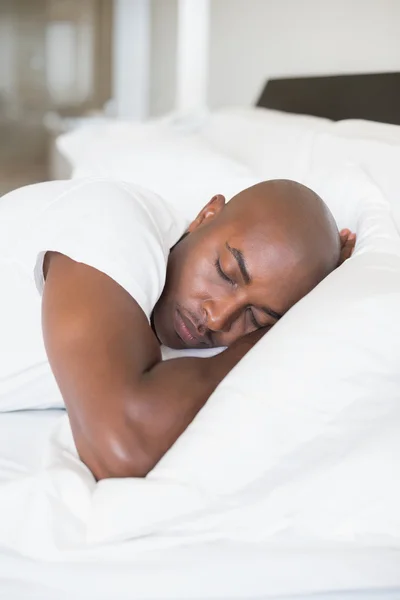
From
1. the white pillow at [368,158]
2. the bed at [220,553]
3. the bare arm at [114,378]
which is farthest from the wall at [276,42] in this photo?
the bare arm at [114,378]

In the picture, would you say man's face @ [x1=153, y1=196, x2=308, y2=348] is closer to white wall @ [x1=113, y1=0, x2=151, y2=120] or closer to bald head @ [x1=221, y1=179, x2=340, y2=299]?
bald head @ [x1=221, y1=179, x2=340, y2=299]

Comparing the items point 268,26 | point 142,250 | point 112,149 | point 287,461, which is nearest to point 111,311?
point 142,250

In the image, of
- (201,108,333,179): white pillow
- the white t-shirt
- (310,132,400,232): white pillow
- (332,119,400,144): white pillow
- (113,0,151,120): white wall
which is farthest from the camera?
(113,0,151,120): white wall

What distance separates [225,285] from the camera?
1.00 m

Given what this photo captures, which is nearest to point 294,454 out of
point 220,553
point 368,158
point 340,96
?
point 220,553

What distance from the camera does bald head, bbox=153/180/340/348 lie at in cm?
99

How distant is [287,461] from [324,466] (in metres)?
0.04

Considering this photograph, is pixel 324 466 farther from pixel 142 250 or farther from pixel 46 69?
pixel 46 69

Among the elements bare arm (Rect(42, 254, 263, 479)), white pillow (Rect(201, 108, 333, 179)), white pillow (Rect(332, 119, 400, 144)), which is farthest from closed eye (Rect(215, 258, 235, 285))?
white pillow (Rect(201, 108, 333, 179))

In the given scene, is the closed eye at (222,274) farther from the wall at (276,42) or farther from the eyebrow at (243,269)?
the wall at (276,42)

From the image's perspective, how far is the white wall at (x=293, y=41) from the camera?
2025 mm

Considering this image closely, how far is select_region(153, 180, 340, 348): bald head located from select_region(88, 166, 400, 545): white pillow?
191 millimetres

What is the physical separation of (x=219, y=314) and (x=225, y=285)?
0.05 metres

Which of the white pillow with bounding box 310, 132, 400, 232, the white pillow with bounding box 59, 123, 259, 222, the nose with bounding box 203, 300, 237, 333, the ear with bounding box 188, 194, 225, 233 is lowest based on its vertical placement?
the white pillow with bounding box 59, 123, 259, 222
